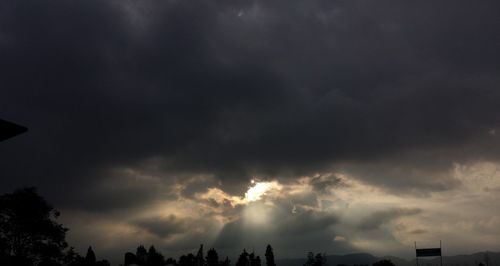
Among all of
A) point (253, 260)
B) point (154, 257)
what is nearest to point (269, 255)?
point (253, 260)

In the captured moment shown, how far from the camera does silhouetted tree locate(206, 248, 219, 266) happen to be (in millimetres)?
170525

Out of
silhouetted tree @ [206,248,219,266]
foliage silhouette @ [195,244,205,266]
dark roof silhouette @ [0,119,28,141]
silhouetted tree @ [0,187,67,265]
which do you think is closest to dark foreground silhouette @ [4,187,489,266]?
silhouetted tree @ [0,187,67,265]

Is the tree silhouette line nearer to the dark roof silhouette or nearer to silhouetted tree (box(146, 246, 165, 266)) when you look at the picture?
the dark roof silhouette

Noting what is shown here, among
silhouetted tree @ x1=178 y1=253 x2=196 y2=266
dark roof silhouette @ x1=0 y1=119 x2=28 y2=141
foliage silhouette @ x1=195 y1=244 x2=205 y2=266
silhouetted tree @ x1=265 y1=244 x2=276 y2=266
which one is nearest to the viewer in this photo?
dark roof silhouette @ x1=0 y1=119 x2=28 y2=141

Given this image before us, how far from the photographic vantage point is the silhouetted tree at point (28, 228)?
54000 mm

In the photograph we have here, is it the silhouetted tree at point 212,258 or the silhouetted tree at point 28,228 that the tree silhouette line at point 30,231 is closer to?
the silhouetted tree at point 28,228

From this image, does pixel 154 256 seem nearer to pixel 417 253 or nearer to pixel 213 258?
pixel 213 258

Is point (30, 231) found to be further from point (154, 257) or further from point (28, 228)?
point (154, 257)

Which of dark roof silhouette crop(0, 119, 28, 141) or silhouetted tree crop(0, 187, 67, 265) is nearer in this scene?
dark roof silhouette crop(0, 119, 28, 141)

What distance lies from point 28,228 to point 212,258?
130 meters

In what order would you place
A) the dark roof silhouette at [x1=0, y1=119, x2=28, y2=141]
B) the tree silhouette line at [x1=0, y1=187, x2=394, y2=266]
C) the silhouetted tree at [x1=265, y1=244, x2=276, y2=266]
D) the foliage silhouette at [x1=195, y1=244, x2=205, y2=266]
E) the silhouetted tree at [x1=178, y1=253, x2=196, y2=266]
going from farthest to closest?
the silhouetted tree at [x1=178, y1=253, x2=196, y2=266] < the silhouetted tree at [x1=265, y1=244, x2=276, y2=266] < the foliage silhouette at [x1=195, y1=244, x2=205, y2=266] < the tree silhouette line at [x1=0, y1=187, x2=394, y2=266] < the dark roof silhouette at [x1=0, y1=119, x2=28, y2=141]

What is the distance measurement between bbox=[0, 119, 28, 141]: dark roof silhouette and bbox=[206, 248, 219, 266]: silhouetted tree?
554ft

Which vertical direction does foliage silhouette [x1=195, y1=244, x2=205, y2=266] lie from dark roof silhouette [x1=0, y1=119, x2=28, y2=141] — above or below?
below

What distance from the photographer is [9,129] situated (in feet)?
22.3
